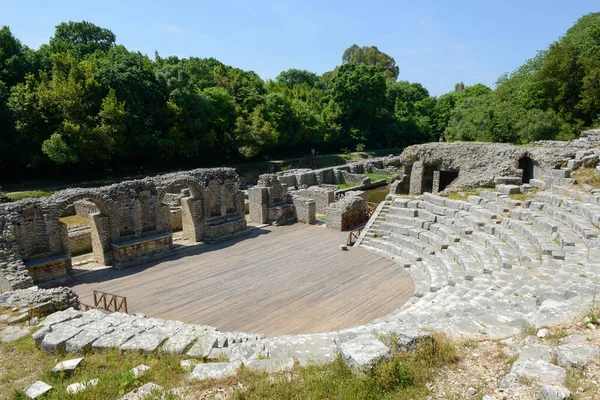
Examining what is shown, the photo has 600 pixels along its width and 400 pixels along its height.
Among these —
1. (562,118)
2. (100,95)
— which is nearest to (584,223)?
(562,118)

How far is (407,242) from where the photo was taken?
48.3 feet

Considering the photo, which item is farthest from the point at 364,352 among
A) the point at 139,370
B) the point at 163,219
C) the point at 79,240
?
the point at 79,240

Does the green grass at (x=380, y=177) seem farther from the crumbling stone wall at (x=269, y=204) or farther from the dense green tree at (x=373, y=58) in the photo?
the dense green tree at (x=373, y=58)

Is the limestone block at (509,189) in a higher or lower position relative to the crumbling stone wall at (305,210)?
higher

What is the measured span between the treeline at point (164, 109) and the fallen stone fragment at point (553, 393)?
80.2ft

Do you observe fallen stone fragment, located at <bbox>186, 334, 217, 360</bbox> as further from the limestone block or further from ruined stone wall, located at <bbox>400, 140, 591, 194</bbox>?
ruined stone wall, located at <bbox>400, 140, 591, 194</bbox>

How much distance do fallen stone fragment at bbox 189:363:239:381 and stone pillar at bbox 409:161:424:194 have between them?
684 inches

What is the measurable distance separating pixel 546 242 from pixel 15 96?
28.6 metres

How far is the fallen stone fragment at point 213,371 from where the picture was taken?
482cm

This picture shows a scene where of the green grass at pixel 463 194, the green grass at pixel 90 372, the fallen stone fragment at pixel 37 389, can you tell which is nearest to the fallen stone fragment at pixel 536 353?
the green grass at pixel 90 372

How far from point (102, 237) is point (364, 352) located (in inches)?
494

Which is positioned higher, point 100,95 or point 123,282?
point 100,95

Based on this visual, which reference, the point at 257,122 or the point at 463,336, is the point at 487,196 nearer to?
the point at 463,336

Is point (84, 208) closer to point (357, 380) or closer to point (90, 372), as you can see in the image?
point (90, 372)
